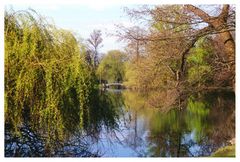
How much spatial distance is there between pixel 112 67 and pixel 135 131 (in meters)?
1.02

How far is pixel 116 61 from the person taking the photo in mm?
5973

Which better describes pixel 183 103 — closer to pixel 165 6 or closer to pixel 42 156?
pixel 165 6

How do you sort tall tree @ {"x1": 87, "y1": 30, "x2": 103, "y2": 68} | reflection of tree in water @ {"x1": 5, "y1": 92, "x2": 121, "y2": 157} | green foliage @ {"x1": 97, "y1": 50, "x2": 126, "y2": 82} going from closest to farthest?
reflection of tree in water @ {"x1": 5, "y1": 92, "x2": 121, "y2": 157}
tall tree @ {"x1": 87, "y1": 30, "x2": 103, "y2": 68}
green foliage @ {"x1": 97, "y1": 50, "x2": 126, "y2": 82}

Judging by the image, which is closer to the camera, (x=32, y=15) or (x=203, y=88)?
(x=32, y=15)

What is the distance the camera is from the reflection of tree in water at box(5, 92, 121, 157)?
4.61 meters

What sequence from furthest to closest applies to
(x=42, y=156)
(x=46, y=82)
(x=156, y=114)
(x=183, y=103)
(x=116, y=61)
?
(x=156, y=114), (x=183, y=103), (x=116, y=61), (x=42, y=156), (x=46, y=82)

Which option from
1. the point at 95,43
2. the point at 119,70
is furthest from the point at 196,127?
the point at 95,43

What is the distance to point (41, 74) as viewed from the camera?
4418 mm

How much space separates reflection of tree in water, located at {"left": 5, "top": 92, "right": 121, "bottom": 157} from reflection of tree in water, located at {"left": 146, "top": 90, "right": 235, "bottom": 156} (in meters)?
1.05

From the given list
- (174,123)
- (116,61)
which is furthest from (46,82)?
(174,123)

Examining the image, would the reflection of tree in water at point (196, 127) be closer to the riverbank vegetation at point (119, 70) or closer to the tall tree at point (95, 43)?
the riverbank vegetation at point (119, 70)

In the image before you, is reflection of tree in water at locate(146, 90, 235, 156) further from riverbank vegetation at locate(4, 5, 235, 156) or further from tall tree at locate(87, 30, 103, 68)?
tall tree at locate(87, 30, 103, 68)

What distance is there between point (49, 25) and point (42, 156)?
56.7 inches

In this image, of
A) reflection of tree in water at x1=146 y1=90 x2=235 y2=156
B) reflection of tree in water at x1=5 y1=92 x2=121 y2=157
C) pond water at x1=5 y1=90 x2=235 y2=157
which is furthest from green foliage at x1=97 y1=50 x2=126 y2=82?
reflection of tree in water at x1=146 y1=90 x2=235 y2=156
